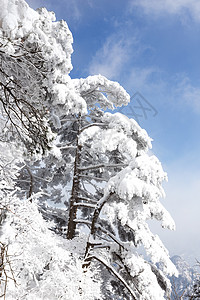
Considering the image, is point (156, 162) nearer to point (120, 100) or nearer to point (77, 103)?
point (77, 103)

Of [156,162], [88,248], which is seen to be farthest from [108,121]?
[88,248]

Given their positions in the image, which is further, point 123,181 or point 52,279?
point 52,279

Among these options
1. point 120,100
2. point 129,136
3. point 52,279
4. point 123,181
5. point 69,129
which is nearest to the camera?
point 123,181

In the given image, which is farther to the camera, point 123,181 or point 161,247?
point 161,247

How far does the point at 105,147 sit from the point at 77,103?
1.79 metres

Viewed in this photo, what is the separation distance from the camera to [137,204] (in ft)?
23.0

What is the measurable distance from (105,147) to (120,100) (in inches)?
118

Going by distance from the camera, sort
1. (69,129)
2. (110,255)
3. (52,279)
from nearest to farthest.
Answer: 1. (52,279)
2. (110,255)
3. (69,129)

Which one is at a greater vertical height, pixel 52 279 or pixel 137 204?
pixel 137 204

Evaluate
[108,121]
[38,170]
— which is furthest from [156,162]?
[38,170]

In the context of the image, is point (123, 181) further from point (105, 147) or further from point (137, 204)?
point (105, 147)

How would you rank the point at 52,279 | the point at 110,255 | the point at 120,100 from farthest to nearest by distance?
the point at 120,100
the point at 110,255
the point at 52,279

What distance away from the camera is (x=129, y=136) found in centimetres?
900

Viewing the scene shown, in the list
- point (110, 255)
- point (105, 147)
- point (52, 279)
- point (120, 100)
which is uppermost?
point (120, 100)
